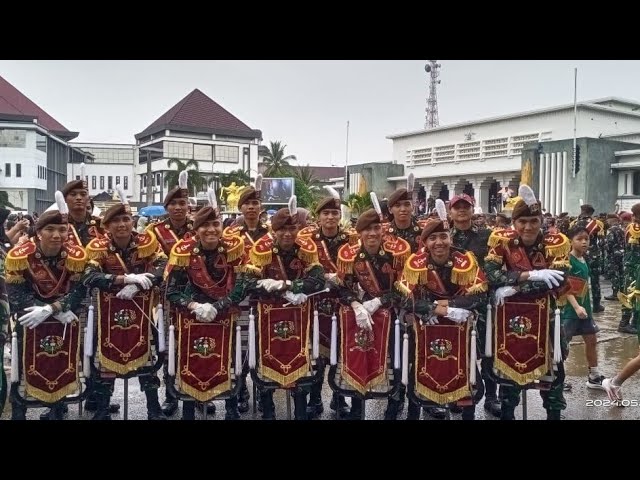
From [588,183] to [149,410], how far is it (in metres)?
13.5

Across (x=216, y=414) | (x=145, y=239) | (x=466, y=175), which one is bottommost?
(x=216, y=414)

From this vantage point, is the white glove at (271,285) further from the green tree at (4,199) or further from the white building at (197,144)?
the white building at (197,144)

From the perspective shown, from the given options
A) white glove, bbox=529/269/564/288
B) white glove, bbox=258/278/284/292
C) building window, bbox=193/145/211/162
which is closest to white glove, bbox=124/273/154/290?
white glove, bbox=258/278/284/292

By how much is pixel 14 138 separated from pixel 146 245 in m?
5.78

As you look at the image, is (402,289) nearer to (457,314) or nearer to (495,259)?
(457,314)

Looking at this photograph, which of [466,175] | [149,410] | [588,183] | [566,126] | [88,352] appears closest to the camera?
[88,352]

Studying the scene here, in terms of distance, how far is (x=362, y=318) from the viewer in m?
4.39

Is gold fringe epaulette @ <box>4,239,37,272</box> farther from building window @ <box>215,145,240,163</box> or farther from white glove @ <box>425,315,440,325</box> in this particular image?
building window @ <box>215,145,240,163</box>

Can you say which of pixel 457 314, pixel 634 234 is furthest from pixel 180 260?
pixel 634 234

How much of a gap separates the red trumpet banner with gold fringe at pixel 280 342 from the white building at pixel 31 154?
4.17m

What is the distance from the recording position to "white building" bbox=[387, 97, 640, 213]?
42.7 ft

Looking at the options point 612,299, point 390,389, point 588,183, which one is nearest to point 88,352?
point 390,389

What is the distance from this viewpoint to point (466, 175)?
13414 millimetres

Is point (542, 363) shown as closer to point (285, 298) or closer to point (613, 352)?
point (285, 298)
